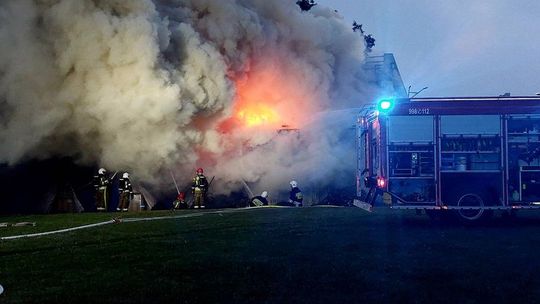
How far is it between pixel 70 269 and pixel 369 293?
408 centimetres

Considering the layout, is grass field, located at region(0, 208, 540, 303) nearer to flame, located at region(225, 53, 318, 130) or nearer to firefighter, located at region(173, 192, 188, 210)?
firefighter, located at region(173, 192, 188, 210)

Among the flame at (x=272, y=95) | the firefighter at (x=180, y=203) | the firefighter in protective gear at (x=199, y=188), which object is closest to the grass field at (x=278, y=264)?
the firefighter in protective gear at (x=199, y=188)

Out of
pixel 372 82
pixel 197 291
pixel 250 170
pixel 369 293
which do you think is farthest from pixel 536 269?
pixel 372 82

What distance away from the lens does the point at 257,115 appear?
25391mm

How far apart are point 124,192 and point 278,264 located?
14550mm

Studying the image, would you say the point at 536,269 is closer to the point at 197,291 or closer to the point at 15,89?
the point at 197,291

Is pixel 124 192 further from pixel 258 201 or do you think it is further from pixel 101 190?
pixel 258 201

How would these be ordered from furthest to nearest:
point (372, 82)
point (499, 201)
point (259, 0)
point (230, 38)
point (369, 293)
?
point (372, 82)
point (259, 0)
point (230, 38)
point (499, 201)
point (369, 293)

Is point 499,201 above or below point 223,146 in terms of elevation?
below

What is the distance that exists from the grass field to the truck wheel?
1.65 ft

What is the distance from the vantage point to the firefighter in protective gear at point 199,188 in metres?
22.0

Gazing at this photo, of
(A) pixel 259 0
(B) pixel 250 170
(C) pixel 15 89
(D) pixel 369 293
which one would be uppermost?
(A) pixel 259 0

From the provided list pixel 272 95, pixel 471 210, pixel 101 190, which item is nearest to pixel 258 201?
pixel 272 95

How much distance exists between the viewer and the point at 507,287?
6859mm
